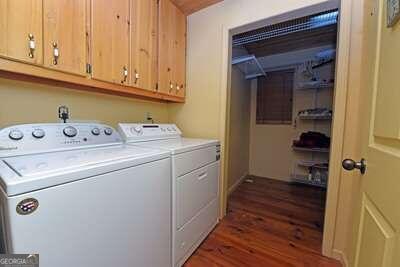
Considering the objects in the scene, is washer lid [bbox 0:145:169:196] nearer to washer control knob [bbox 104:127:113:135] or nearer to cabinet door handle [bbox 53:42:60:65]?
washer control knob [bbox 104:127:113:135]

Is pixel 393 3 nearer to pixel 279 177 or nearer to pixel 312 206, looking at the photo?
pixel 312 206

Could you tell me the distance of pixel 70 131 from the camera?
1.14 m

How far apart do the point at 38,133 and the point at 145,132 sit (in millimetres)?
681

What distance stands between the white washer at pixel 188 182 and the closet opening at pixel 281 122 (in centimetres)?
53

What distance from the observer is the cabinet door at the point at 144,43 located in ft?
4.90

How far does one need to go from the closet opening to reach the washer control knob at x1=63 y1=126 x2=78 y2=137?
5.35 ft

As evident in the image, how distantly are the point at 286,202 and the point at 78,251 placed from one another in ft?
7.95

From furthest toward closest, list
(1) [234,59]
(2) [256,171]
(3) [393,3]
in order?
(2) [256,171]
(1) [234,59]
(3) [393,3]

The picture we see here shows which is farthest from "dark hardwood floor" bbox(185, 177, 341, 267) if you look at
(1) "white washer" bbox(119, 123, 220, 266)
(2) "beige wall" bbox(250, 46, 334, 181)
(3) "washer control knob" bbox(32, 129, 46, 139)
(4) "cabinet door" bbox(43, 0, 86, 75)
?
(4) "cabinet door" bbox(43, 0, 86, 75)

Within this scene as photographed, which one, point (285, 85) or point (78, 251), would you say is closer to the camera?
point (78, 251)

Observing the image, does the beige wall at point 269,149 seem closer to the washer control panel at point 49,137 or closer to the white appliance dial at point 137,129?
the white appliance dial at point 137,129

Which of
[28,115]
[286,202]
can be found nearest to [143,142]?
[28,115]

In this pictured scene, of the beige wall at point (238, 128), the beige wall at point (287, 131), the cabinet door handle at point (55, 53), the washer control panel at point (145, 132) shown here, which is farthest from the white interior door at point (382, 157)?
the beige wall at point (287, 131)

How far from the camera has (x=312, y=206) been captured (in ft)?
7.77
